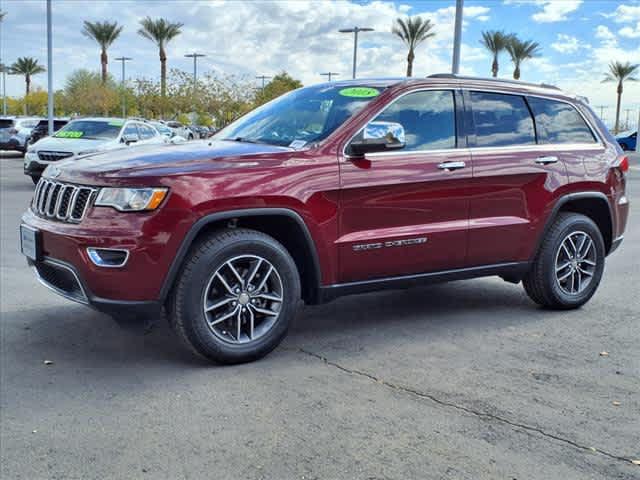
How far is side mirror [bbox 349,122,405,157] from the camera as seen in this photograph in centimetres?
462

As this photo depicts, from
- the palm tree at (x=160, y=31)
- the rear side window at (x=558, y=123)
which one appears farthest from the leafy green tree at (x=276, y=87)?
the rear side window at (x=558, y=123)

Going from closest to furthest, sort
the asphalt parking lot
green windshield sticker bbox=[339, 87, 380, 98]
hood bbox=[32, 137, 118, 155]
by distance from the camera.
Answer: the asphalt parking lot < green windshield sticker bbox=[339, 87, 380, 98] < hood bbox=[32, 137, 118, 155]

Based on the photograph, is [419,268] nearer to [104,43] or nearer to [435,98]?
[435,98]

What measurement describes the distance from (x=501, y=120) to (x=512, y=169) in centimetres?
41

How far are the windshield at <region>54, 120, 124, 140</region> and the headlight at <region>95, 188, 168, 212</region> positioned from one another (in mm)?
12569

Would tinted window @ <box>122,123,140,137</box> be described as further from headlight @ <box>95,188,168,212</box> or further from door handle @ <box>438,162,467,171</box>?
headlight @ <box>95,188,168,212</box>

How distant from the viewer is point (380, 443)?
3354mm

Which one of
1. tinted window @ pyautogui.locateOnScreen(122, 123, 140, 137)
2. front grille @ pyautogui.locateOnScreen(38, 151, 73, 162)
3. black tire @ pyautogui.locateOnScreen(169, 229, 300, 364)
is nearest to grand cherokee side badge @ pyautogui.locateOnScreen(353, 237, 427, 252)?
black tire @ pyautogui.locateOnScreen(169, 229, 300, 364)

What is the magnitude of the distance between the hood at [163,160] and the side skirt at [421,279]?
95 centimetres

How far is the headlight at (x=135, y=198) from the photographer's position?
4023 mm

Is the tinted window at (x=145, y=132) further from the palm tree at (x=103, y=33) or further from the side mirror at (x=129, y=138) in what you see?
the palm tree at (x=103, y=33)

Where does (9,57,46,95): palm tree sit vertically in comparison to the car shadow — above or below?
above

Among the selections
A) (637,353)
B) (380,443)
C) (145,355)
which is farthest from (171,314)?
(637,353)

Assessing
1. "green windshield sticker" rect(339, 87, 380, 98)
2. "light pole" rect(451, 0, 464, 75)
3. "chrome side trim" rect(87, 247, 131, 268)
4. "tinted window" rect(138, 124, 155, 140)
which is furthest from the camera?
"tinted window" rect(138, 124, 155, 140)
